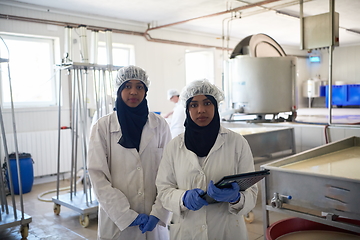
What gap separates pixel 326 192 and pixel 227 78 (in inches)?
117

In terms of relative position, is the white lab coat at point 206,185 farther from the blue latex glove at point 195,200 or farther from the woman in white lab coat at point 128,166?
the woman in white lab coat at point 128,166

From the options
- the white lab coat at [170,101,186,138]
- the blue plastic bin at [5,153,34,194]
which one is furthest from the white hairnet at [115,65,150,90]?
the blue plastic bin at [5,153,34,194]

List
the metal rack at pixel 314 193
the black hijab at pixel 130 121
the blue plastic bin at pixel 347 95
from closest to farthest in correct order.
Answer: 1. the metal rack at pixel 314 193
2. the black hijab at pixel 130 121
3. the blue plastic bin at pixel 347 95

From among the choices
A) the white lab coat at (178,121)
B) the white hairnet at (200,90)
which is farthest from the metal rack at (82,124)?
the white hairnet at (200,90)

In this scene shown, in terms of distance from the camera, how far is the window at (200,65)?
25.6 feet

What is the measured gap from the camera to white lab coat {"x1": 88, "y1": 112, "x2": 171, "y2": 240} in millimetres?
1572

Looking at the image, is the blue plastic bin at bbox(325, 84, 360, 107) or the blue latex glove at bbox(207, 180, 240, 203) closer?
the blue latex glove at bbox(207, 180, 240, 203)

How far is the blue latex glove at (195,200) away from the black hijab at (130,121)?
0.46m

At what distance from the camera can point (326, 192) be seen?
1622mm

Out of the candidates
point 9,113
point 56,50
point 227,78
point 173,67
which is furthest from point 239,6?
point 9,113

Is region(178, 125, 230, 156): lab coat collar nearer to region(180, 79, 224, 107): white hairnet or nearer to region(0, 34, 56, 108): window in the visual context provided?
region(180, 79, 224, 107): white hairnet

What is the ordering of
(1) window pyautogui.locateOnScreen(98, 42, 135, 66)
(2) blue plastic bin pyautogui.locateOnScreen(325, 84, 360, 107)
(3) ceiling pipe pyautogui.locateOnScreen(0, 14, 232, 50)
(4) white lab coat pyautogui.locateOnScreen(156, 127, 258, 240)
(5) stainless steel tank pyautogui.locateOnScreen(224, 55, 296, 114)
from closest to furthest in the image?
(4) white lab coat pyautogui.locateOnScreen(156, 127, 258, 240) → (5) stainless steel tank pyautogui.locateOnScreen(224, 55, 296, 114) → (3) ceiling pipe pyautogui.locateOnScreen(0, 14, 232, 50) → (1) window pyautogui.locateOnScreen(98, 42, 135, 66) → (2) blue plastic bin pyautogui.locateOnScreen(325, 84, 360, 107)

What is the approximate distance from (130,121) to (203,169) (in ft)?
1.58

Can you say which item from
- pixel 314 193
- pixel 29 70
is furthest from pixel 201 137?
pixel 29 70
